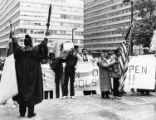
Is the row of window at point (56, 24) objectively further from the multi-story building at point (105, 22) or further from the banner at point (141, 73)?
the banner at point (141, 73)

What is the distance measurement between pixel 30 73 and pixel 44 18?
86.6 meters

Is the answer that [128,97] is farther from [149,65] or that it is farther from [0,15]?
[0,15]

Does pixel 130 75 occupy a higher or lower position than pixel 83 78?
higher

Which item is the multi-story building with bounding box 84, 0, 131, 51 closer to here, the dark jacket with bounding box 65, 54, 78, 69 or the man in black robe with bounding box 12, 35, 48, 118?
the dark jacket with bounding box 65, 54, 78, 69

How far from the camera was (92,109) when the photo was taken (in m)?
7.40

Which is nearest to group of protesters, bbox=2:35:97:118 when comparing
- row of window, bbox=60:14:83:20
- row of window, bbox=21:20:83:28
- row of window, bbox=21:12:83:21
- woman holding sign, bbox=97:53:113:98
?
woman holding sign, bbox=97:53:113:98

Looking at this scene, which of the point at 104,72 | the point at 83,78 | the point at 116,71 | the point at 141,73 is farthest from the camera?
the point at 83,78

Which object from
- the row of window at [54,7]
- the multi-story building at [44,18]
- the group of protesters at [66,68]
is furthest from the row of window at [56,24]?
the group of protesters at [66,68]

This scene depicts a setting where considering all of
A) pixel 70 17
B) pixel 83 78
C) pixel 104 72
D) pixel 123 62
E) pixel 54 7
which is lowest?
pixel 83 78

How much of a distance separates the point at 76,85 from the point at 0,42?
387 ft

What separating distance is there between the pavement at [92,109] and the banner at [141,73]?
1.96ft

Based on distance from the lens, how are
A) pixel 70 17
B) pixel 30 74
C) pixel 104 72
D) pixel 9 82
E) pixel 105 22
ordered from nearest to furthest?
pixel 30 74, pixel 9 82, pixel 104 72, pixel 70 17, pixel 105 22

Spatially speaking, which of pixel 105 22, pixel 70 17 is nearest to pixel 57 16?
pixel 70 17

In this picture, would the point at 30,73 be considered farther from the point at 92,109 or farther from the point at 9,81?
the point at 92,109
